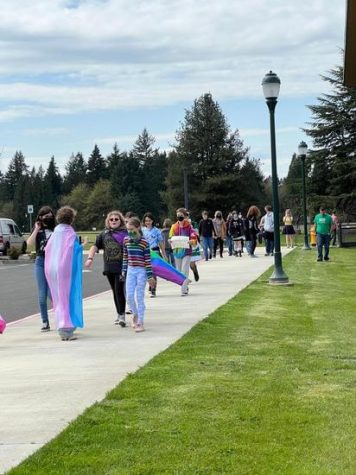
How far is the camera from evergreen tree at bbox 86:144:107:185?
165 meters

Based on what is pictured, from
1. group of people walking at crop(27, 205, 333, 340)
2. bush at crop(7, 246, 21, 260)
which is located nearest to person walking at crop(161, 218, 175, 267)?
group of people walking at crop(27, 205, 333, 340)

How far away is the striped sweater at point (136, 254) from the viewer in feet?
34.4

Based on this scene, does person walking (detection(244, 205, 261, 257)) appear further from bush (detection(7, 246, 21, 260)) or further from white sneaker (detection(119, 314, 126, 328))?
white sneaker (detection(119, 314, 126, 328))

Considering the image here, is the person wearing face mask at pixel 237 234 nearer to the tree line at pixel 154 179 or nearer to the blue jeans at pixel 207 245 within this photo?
the blue jeans at pixel 207 245

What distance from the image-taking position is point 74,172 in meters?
176

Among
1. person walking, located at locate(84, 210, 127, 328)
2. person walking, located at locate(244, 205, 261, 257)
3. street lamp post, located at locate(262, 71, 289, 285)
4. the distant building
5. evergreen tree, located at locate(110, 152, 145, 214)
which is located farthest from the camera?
evergreen tree, located at locate(110, 152, 145, 214)

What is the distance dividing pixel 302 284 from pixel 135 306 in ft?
20.8

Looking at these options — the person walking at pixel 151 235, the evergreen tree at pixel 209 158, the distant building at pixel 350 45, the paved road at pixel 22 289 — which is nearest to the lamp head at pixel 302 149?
the paved road at pixel 22 289

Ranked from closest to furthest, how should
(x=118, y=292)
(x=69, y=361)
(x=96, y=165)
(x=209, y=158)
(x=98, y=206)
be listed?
(x=69, y=361) → (x=118, y=292) → (x=209, y=158) → (x=98, y=206) → (x=96, y=165)

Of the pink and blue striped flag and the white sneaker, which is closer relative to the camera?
the white sneaker

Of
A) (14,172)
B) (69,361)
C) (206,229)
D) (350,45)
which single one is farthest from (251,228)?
(14,172)

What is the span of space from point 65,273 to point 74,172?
553 ft

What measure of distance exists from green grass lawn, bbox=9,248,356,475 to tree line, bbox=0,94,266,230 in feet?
171

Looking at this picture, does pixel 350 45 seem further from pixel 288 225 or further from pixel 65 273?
pixel 288 225
